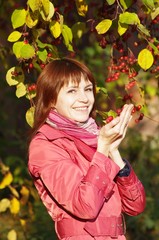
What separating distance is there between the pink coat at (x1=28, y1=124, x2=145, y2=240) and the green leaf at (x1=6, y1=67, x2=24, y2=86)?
1.98 feet

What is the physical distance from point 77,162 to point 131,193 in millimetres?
311

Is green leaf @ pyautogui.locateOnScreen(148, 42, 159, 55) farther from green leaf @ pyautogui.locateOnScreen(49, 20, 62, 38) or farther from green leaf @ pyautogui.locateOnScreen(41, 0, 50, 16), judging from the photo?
green leaf @ pyautogui.locateOnScreen(41, 0, 50, 16)

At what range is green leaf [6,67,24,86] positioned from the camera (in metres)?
4.21

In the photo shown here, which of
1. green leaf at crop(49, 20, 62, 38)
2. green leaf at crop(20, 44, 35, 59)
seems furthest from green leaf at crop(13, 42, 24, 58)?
green leaf at crop(49, 20, 62, 38)

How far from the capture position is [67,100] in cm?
371

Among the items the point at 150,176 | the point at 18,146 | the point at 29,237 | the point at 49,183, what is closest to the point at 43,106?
the point at 49,183

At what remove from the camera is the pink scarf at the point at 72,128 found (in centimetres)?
366

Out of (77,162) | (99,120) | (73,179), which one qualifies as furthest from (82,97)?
(99,120)

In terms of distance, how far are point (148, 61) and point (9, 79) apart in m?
0.74

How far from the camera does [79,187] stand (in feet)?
11.3

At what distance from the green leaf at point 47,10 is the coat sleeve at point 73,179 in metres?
0.68

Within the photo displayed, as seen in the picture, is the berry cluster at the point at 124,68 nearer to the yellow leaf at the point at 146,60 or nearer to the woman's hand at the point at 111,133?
the yellow leaf at the point at 146,60

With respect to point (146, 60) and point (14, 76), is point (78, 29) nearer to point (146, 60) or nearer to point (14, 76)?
point (14, 76)

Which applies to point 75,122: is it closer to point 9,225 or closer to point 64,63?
point 64,63
